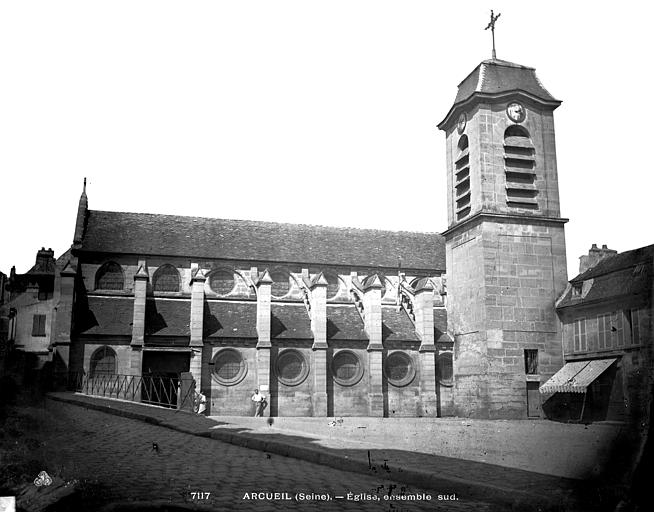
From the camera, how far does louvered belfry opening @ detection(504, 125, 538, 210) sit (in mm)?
30750

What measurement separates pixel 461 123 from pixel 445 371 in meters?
13.7

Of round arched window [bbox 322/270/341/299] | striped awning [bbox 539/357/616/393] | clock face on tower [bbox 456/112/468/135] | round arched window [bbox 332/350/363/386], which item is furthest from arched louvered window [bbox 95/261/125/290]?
striped awning [bbox 539/357/616/393]

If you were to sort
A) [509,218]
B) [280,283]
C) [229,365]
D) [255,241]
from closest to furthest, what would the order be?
[509,218]
[229,365]
[280,283]
[255,241]

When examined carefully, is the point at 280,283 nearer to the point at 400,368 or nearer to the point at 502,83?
the point at 400,368

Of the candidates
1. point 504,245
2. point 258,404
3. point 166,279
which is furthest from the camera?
point 166,279

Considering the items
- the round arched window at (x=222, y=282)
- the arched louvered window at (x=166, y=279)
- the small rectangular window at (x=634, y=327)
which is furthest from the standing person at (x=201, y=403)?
the small rectangular window at (x=634, y=327)

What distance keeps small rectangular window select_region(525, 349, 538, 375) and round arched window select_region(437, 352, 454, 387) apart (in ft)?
22.6

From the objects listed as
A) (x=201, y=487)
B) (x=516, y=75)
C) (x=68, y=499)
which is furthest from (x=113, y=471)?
(x=516, y=75)

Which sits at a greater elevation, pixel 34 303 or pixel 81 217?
pixel 81 217

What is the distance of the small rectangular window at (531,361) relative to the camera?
2895 centimetres

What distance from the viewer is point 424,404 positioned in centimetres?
3434

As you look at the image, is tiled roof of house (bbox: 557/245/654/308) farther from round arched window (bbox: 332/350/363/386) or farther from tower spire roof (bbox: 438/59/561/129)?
round arched window (bbox: 332/350/363/386)

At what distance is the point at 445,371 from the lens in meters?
35.4

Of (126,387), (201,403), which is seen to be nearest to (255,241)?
(201,403)
